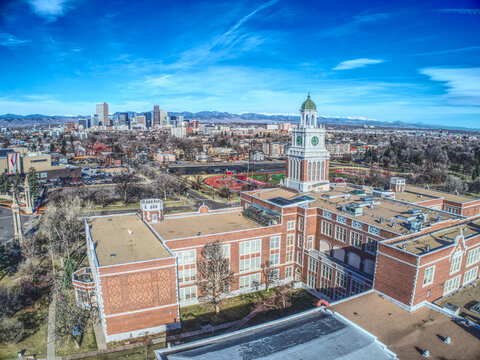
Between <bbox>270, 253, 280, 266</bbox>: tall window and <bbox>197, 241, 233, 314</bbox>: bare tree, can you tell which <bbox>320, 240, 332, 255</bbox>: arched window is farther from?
<bbox>197, 241, 233, 314</bbox>: bare tree

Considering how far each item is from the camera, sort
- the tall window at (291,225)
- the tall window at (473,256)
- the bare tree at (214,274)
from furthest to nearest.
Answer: the tall window at (291,225)
the bare tree at (214,274)
the tall window at (473,256)

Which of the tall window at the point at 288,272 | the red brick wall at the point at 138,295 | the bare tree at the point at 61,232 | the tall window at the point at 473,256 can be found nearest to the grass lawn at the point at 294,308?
the tall window at the point at 288,272

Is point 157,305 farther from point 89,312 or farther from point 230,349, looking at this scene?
point 230,349

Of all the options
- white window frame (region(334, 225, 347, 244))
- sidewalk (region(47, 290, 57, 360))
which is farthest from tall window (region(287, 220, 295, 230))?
sidewalk (region(47, 290, 57, 360))

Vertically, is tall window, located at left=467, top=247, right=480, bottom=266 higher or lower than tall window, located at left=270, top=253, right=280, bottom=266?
higher

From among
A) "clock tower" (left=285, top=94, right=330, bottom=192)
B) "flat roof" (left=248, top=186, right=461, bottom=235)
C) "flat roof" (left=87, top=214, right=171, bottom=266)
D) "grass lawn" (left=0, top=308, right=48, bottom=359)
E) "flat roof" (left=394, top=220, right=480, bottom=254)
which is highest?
"clock tower" (left=285, top=94, right=330, bottom=192)

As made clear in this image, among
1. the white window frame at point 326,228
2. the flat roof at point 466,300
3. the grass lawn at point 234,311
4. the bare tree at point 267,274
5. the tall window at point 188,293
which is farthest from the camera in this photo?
the bare tree at point 267,274

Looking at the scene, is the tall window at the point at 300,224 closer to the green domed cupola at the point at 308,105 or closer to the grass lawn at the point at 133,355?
the green domed cupola at the point at 308,105
